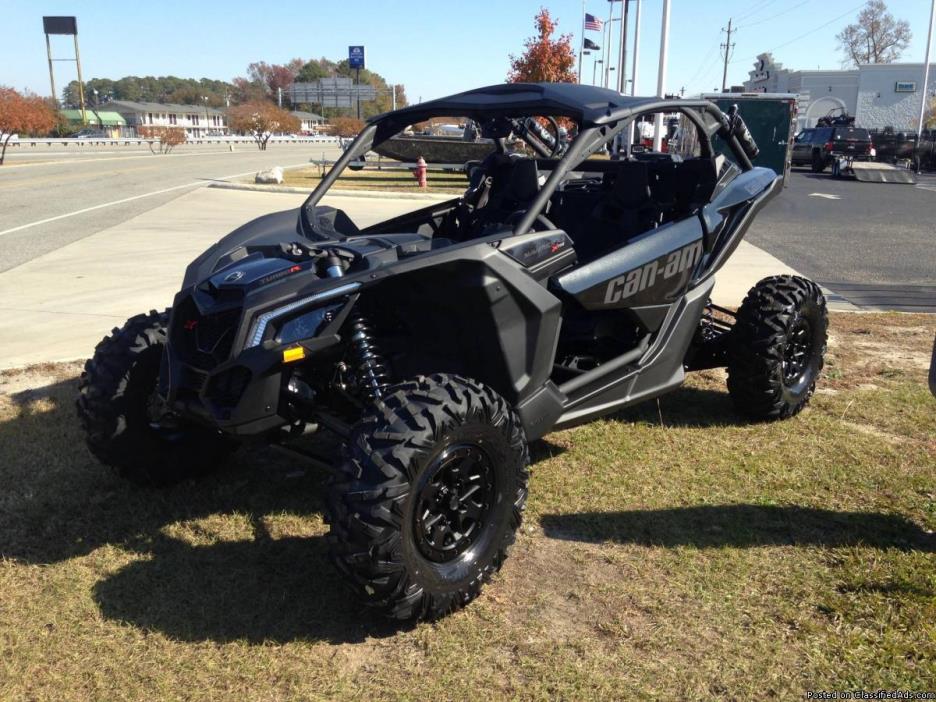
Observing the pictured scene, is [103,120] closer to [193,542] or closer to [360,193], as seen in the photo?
[360,193]

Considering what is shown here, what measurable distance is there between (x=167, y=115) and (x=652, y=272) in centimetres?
13612

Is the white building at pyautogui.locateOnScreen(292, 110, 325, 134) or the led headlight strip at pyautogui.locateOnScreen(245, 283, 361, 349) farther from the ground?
the white building at pyautogui.locateOnScreen(292, 110, 325, 134)

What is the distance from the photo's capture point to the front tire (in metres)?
2.82

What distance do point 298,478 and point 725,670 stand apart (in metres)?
2.36

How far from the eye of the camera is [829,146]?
96.6ft

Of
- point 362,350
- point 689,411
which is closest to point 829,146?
point 689,411

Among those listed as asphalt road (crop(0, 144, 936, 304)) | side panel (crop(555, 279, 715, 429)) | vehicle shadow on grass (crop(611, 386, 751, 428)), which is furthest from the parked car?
side panel (crop(555, 279, 715, 429))

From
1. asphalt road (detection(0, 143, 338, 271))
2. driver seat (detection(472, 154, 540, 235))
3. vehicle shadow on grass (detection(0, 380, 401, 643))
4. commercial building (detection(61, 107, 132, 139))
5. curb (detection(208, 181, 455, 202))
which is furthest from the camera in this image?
commercial building (detection(61, 107, 132, 139))

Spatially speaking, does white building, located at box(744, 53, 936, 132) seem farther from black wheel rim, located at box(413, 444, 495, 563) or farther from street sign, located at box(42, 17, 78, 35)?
street sign, located at box(42, 17, 78, 35)

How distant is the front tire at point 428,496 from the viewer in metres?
2.82

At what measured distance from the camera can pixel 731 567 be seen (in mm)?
3453

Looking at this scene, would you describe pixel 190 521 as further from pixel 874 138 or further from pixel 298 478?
pixel 874 138

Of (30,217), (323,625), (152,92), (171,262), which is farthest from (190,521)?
(152,92)

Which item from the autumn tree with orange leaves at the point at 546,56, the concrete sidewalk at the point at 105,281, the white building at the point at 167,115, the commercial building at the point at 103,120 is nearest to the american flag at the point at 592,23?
the autumn tree with orange leaves at the point at 546,56
